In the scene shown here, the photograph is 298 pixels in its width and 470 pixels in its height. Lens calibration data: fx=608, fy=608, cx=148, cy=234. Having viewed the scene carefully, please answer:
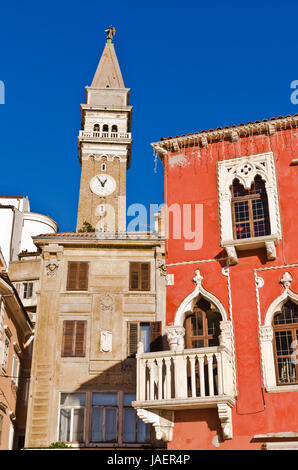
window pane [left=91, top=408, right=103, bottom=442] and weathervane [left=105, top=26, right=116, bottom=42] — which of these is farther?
weathervane [left=105, top=26, right=116, bottom=42]

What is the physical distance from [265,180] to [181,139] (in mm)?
3284

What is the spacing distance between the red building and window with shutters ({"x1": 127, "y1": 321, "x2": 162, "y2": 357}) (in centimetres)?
860

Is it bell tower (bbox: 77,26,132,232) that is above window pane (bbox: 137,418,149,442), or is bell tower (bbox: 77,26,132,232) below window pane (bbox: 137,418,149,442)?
above

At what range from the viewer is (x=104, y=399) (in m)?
26.2

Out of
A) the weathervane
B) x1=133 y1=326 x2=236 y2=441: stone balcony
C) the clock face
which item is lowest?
x1=133 y1=326 x2=236 y2=441: stone balcony

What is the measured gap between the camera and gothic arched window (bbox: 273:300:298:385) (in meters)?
16.3

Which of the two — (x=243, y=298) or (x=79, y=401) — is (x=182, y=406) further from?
(x=79, y=401)

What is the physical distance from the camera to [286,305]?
17.2 meters

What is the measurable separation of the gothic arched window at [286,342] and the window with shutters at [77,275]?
12927 millimetres

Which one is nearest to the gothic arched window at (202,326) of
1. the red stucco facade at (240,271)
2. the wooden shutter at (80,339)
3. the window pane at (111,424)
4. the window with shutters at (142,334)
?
the red stucco facade at (240,271)

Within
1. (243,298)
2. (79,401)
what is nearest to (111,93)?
(79,401)

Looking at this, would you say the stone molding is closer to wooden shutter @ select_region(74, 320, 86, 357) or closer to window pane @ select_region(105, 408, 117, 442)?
window pane @ select_region(105, 408, 117, 442)

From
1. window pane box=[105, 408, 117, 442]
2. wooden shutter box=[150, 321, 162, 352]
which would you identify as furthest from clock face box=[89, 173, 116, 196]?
window pane box=[105, 408, 117, 442]
